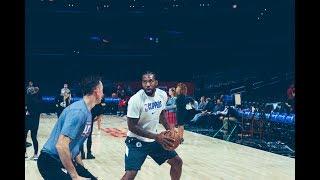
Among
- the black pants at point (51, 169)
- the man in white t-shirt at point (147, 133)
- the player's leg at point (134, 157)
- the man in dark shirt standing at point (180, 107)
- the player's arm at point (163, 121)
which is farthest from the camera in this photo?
the man in dark shirt standing at point (180, 107)

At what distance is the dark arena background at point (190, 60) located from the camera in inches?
343

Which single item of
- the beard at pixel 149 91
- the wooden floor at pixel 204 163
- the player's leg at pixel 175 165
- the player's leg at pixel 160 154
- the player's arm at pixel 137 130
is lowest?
the wooden floor at pixel 204 163

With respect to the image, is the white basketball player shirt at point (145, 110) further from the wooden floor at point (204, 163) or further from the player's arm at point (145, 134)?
the wooden floor at point (204, 163)

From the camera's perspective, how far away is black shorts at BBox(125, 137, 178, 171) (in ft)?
15.7

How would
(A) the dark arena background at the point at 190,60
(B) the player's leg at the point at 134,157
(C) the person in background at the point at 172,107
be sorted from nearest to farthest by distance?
(B) the player's leg at the point at 134,157
(C) the person in background at the point at 172,107
(A) the dark arena background at the point at 190,60

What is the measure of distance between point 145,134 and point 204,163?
2.49m

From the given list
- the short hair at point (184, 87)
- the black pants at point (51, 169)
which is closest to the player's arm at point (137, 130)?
the black pants at point (51, 169)

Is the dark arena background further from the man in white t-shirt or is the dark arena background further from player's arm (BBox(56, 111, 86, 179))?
player's arm (BBox(56, 111, 86, 179))

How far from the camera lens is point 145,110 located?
5.24 meters

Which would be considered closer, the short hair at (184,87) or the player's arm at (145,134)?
the player's arm at (145,134)

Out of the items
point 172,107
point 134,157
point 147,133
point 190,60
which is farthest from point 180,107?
point 190,60

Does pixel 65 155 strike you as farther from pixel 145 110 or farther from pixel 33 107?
pixel 33 107

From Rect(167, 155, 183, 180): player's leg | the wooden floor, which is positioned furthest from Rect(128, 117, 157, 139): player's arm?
the wooden floor
